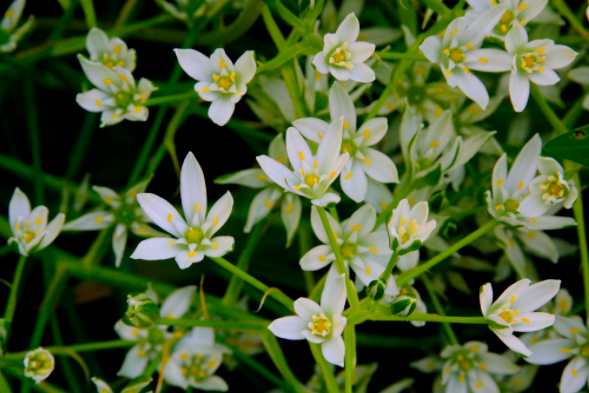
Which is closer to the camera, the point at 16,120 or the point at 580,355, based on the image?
the point at 580,355

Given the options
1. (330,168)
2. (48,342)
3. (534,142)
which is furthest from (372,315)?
(48,342)

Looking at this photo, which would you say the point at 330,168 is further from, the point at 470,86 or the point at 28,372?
the point at 28,372

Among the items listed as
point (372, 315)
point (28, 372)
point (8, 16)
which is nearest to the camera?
point (372, 315)

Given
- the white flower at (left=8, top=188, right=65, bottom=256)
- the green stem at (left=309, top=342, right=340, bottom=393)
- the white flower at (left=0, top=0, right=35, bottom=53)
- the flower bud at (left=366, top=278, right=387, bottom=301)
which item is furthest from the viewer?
the white flower at (left=0, top=0, right=35, bottom=53)

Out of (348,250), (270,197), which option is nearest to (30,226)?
(270,197)

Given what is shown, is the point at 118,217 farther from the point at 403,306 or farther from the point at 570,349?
the point at 570,349

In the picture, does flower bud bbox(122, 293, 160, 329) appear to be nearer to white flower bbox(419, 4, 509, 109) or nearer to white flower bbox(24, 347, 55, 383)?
white flower bbox(24, 347, 55, 383)

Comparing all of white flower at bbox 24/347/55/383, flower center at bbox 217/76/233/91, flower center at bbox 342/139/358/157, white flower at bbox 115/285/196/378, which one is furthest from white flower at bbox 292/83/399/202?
white flower at bbox 24/347/55/383
